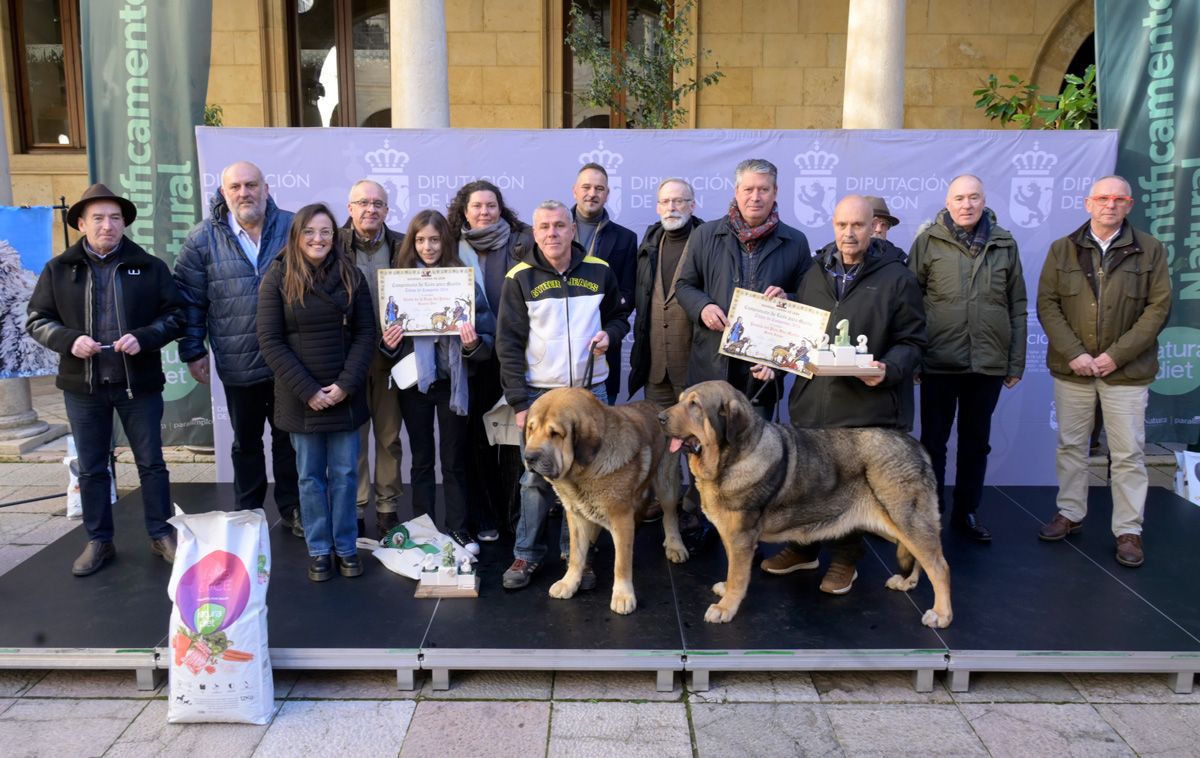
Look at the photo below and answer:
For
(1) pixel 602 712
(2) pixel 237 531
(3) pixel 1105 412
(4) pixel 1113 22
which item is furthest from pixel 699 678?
(4) pixel 1113 22

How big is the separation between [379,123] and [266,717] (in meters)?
10.6

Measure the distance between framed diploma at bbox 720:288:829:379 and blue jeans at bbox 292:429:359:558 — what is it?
7.41 feet

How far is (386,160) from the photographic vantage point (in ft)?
21.8

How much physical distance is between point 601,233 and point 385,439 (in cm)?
204

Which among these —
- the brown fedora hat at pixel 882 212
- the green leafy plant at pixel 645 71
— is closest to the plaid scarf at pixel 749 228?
the brown fedora hat at pixel 882 212

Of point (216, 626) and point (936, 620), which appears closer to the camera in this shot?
point (216, 626)

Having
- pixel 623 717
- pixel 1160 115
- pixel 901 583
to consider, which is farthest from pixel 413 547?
pixel 1160 115

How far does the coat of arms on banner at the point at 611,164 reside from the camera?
669 cm

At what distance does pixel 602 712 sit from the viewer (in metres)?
3.84

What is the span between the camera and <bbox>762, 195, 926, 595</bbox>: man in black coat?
4.50 m

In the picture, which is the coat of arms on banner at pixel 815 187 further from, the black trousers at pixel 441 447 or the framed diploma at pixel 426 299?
the black trousers at pixel 441 447

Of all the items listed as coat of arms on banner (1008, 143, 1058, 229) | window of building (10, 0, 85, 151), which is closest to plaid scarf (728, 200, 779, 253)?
coat of arms on banner (1008, 143, 1058, 229)

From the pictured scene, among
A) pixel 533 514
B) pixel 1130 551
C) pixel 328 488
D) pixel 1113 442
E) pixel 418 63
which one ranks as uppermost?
pixel 418 63

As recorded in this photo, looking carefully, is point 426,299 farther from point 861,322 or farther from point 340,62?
point 340,62
